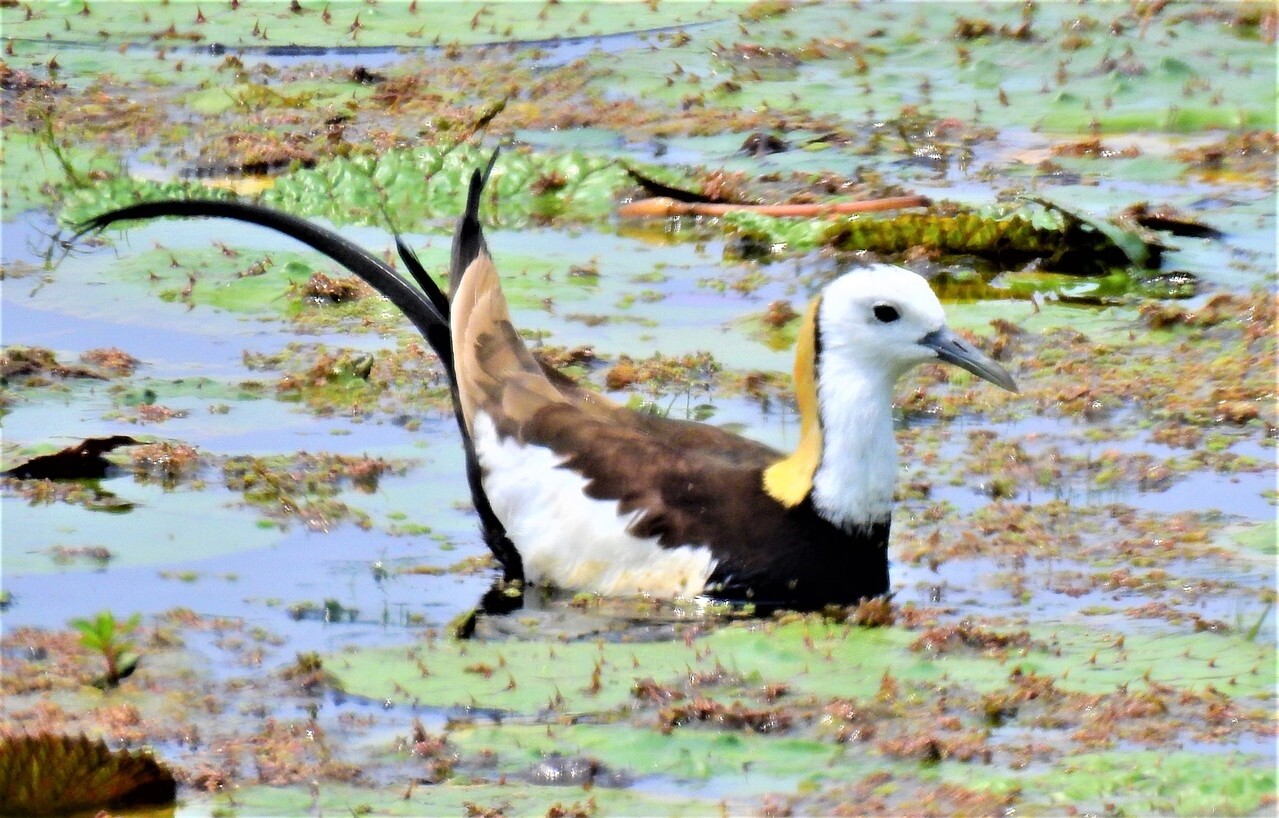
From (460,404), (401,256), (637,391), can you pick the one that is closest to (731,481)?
(460,404)

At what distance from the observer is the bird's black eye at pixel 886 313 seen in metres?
6.38

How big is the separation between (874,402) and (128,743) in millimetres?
2348

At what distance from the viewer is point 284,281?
30.5 ft

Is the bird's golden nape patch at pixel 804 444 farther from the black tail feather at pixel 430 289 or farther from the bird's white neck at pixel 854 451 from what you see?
the black tail feather at pixel 430 289

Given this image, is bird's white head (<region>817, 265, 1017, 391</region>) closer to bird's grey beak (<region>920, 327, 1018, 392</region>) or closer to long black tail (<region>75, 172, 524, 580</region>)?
bird's grey beak (<region>920, 327, 1018, 392</region>)

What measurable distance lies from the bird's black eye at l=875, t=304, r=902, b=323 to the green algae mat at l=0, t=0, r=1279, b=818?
2.44 feet

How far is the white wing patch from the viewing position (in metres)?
6.29

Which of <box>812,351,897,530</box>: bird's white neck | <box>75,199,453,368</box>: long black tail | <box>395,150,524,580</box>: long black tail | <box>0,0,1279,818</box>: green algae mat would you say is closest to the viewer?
<box>0,0,1279,818</box>: green algae mat

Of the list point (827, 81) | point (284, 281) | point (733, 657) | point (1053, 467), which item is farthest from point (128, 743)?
point (827, 81)

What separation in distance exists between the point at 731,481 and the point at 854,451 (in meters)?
0.36

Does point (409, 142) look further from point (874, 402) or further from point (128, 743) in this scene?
point (128, 743)

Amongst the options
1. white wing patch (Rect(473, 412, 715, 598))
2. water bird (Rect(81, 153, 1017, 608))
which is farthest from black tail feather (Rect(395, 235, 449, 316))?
white wing patch (Rect(473, 412, 715, 598))

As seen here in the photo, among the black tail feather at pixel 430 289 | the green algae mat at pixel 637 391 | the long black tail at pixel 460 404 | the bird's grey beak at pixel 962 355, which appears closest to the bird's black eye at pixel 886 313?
the bird's grey beak at pixel 962 355

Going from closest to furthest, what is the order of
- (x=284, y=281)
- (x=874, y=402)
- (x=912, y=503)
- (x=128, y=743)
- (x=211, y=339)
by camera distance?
(x=128, y=743) → (x=874, y=402) → (x=912, y=503) → (x=211, y=339) → (x=284, y=281)
